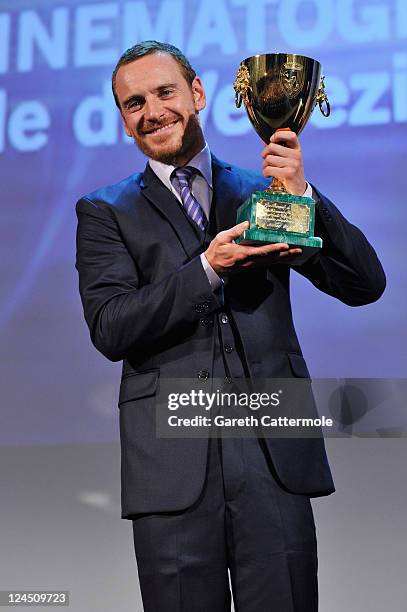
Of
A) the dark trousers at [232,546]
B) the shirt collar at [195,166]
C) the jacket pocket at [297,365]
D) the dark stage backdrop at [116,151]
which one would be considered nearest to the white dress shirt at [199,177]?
the shirt collar at [195,166]

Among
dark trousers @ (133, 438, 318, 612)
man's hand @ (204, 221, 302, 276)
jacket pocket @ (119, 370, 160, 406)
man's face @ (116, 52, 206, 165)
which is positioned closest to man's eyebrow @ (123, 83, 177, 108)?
man's face @ (116, 52, 206, 165)

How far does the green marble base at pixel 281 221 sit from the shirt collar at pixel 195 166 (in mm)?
247

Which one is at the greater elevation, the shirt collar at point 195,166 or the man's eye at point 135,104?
the man's eye at point 135,104

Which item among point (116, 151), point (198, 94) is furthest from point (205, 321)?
point (116, 151)

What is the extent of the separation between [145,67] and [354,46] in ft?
3.16

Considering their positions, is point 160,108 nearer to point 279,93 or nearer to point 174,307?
point 279,93

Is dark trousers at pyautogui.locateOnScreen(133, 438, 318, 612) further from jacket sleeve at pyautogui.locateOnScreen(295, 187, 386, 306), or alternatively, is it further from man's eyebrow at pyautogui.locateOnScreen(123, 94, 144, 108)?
man's eyebrow at pyautogui.locateOnScreen(123, 94, 144, 108)

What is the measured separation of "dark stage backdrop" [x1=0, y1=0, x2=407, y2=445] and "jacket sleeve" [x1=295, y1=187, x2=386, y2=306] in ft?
2.37

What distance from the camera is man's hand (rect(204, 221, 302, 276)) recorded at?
154 cm

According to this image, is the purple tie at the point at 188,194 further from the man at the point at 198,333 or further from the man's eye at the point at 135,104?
the man's eye at the point at 135,104

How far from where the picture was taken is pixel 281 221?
156cm

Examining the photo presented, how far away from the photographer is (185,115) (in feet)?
5.90

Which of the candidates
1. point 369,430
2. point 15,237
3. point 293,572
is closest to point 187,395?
point 293,572

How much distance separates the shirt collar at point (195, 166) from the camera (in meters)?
1.80
